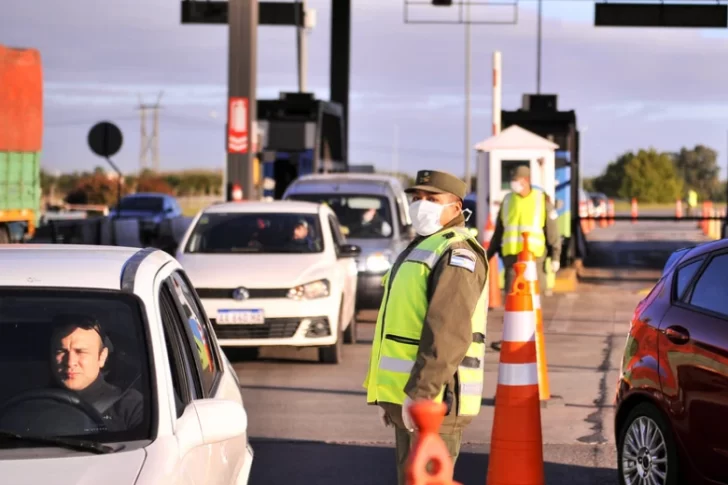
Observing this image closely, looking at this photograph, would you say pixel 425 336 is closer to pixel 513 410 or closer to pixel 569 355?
pixel 513 410

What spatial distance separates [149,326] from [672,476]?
2.97 metres

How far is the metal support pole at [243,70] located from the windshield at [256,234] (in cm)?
860

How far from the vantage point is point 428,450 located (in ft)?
12.9

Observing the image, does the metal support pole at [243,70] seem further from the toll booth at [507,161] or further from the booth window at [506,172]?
the booth window at [506,172]

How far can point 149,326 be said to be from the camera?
15.4ft

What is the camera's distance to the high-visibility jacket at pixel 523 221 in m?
13.6

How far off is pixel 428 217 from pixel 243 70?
17798 millimetres

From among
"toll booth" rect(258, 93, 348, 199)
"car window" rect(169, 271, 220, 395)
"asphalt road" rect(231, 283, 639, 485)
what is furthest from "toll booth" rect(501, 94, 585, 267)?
"car window" rect(169, 271, 220, 395)

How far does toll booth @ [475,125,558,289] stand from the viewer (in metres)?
21.0

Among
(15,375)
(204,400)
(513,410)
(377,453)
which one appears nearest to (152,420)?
(204,400)

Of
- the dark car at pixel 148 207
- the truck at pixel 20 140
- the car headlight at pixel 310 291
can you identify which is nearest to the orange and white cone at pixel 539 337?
the car headlight at pixel 310 291

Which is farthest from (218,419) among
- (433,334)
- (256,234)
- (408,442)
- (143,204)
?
(143,204)

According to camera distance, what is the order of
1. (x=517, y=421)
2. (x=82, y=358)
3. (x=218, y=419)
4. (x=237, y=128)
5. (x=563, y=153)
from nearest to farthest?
1. (x=218, y=419)
2. (x=82, y=358)
3. (x=517, y=421)
4. (x=237, y=128)
5. (x=563, y=153)

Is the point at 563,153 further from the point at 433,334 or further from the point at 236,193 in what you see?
the point at 433,334
